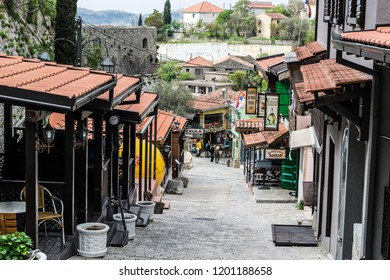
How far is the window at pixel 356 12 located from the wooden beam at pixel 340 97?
131 centimetres

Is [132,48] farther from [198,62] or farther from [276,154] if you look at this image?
[276,154]

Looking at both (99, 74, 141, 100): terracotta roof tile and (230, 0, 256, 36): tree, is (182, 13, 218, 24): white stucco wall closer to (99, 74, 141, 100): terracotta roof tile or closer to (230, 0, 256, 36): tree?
A: (230, 0, 256, 36): tree

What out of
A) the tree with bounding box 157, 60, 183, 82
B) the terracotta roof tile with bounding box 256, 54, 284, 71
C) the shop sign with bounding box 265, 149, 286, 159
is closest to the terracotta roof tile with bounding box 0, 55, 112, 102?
the shop sign with bounding box 265, 149, 286, 159

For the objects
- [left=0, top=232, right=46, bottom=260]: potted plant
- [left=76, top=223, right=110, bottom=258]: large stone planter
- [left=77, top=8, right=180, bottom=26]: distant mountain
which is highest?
[left=77, top=8, right=180, bottom=26]: distant mountain

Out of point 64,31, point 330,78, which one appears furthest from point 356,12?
point 64,31

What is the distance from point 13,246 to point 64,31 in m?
18.7

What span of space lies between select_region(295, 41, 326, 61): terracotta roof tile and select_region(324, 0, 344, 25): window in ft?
4.16

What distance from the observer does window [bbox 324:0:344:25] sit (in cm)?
1215

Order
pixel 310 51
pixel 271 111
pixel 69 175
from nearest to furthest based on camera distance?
pixel 69 175 < pixel 310 51 < pixel 271 111

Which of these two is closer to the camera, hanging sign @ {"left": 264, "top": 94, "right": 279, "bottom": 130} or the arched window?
hanging sign @ {"left": 264, "top": 94, "right": 279, "bottom": 130}

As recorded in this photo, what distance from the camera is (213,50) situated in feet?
292

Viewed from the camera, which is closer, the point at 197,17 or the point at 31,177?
the point at 31,177
